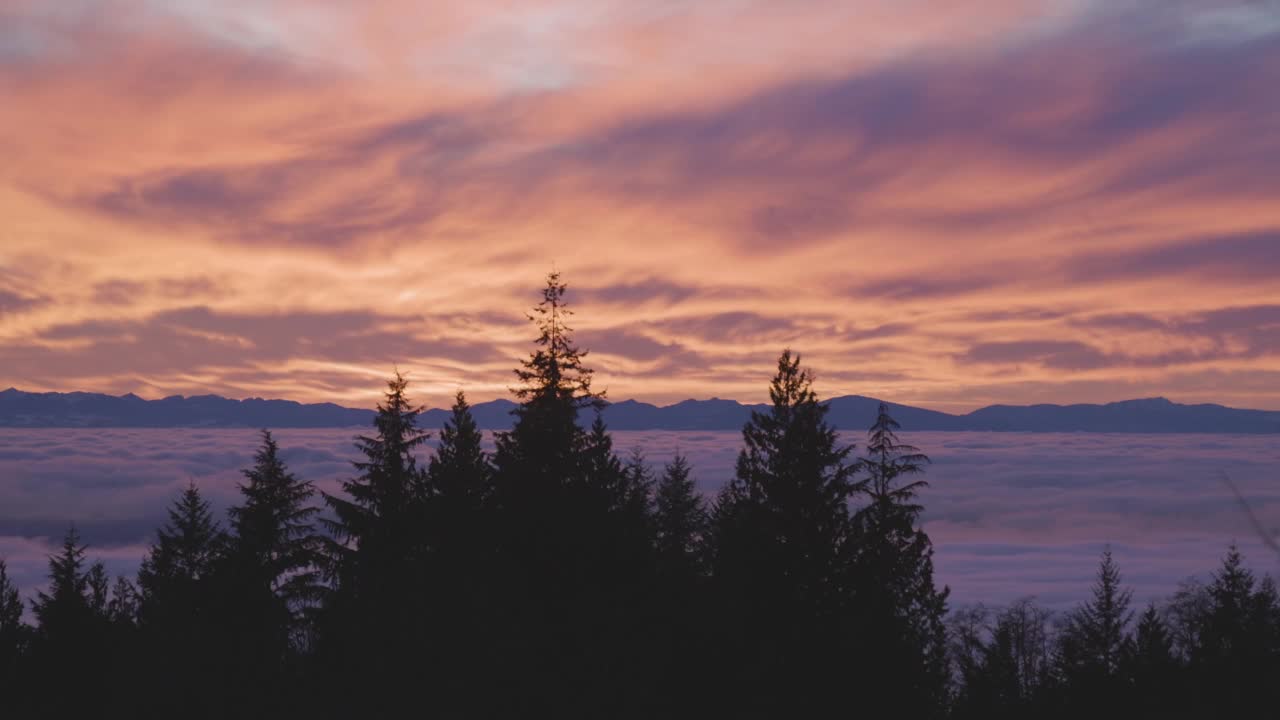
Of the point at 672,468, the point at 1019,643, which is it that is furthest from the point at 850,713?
the point at 1019,643

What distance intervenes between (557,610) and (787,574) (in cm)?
657

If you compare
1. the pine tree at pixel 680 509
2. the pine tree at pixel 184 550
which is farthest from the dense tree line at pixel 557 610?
the pine tree at pixel 680 509

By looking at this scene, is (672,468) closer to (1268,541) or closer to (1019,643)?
(1019,643)

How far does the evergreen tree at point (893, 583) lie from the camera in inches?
1047

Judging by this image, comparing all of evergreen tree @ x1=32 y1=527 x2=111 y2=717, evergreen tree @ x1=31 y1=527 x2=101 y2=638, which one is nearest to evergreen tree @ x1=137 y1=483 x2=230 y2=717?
evergreen tree @ x1=32 y1=527 x2=111 y2=717

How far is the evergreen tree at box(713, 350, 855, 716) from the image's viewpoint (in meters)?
25.7

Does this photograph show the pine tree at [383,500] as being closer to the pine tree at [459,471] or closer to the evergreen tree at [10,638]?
the pine tree at [459,471]

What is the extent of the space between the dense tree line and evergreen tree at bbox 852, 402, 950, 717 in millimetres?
93

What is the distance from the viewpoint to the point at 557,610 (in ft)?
84.6

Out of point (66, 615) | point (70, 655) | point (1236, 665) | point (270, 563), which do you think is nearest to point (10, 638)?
point (66, 615)

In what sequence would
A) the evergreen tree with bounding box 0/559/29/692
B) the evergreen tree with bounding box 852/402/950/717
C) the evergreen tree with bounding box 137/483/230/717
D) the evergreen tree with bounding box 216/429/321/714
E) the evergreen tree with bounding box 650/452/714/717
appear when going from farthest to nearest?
1. the evergreen tree with bounding box 216/429/321/714
2. the evergreen tree with bounding box 0/559/29/692
3. the evergreen tree with bounding box 852/402/950/717
4. the evergreen tree with bounding box 650/452/714/717
5. the evergreen tree with bounding box 137/483/230/717

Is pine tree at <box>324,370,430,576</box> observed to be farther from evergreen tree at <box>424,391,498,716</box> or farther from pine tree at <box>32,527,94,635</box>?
pine tree at <box>32,527,94,635</box>

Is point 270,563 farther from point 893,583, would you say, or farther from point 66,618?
point 893,583

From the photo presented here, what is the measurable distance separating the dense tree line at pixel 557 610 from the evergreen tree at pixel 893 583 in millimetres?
93
